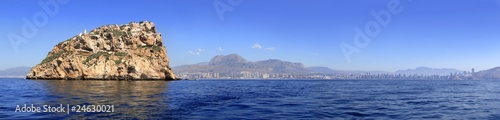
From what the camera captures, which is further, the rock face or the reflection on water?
the rock face

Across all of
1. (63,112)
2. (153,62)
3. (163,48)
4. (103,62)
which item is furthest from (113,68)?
(63,112)

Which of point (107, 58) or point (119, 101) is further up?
point (107, 58)

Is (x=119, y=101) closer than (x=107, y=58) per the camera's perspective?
Yes

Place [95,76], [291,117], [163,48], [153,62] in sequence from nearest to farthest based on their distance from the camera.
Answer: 1. [291,117]
2. [95,76]
3. [153,62]
4. [163,48]

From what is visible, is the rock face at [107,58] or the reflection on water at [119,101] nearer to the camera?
the reflection on water at [119,101]

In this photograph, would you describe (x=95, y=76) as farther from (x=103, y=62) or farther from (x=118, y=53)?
(x=118, y=53)

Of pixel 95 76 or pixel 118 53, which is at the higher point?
pixel 118 53

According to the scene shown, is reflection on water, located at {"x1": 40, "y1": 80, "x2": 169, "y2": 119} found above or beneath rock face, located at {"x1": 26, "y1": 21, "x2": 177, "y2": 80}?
beneath

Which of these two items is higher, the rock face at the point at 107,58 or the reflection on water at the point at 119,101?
the rock face at the point at 107,58
